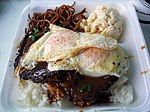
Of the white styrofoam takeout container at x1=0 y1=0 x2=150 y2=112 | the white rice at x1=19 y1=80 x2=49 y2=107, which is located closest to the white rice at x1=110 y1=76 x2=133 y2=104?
the white styrofoam takeout container at x1=0 y1=0 x2=150 y2=112

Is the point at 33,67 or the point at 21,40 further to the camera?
the point at 21,40

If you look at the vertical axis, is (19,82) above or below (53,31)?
below

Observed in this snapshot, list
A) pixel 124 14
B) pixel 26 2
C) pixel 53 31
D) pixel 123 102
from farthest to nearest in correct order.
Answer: pixel 26 2, pixel 124 14, pixel 53 31, pixel 123 102

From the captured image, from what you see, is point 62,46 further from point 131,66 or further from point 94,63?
point 131,66

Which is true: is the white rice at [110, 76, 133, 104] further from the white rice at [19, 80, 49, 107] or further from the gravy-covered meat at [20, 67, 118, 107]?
the white rice at [19, 80, 49, 107]

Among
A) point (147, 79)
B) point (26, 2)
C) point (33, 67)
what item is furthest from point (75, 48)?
point (26, 2)

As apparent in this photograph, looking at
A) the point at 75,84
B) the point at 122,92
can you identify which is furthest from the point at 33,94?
the point at 122,92

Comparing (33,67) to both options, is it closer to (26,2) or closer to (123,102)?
(123,102)

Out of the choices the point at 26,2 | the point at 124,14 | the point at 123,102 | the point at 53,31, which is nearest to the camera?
the point at 123,102

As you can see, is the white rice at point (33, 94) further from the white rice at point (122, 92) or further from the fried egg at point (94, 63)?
the white rice at point (122, 92)
